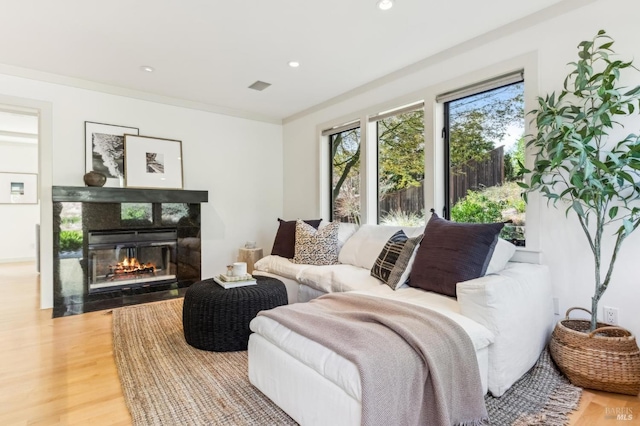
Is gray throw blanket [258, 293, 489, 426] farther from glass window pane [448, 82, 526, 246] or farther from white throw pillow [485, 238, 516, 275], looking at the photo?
glass window pane [448, 82, 526, 246]

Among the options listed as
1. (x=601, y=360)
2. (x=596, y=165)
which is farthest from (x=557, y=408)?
(x=596, y=165)

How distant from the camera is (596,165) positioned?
6.03ft

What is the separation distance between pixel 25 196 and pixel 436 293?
27.2 feet

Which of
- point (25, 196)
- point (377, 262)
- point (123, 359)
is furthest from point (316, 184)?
point (25, 196)

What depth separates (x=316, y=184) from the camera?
181 inches

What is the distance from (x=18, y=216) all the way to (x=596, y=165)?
9190 mm

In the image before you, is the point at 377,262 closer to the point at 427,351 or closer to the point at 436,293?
the point at 436,293

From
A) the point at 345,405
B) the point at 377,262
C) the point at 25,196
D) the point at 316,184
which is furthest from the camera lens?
the point at 25,196

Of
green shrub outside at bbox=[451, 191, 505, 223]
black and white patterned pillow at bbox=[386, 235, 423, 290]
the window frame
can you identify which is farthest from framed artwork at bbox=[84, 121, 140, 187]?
green shrub outside at bbox=[451, 191, 505, 223]

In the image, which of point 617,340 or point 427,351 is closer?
point 427,351

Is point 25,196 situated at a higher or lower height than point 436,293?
higher

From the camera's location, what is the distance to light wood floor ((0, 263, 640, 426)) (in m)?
1.71

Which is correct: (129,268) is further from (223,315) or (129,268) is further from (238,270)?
(223,315)

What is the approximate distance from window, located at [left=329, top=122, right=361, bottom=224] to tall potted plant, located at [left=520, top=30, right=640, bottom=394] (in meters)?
2.17
